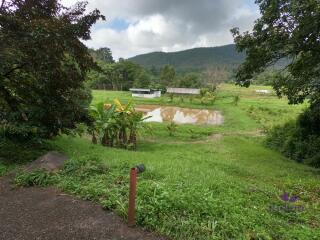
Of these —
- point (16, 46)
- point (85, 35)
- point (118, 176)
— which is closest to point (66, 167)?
point (118, 176)

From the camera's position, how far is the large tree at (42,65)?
7165mm

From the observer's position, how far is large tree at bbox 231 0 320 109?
948cm

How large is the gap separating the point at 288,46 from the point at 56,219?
9.33 meters

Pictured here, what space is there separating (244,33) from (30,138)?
8570 mm

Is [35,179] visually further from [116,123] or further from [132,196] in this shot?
[116,123]

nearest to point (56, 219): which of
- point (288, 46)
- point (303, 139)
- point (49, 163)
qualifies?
point (49, 163)

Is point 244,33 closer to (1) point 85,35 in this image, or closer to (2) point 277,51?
(2) point 277,51

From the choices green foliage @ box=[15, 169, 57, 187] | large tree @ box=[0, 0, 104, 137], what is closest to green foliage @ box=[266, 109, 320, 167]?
large tree @ box=[0, 0, 104, 137]

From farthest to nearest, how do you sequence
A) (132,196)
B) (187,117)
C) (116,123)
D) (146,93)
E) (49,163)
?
1. (146,93)
2. (187,117)
3. (116,123)
4. (49,163)
5. (132,196)

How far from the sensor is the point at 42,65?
7863mm

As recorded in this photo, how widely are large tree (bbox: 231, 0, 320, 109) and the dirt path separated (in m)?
7.88

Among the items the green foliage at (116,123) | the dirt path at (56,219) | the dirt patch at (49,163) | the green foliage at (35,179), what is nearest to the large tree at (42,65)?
the dirt patch at (49,163)

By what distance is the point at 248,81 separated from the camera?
12797 millimetres

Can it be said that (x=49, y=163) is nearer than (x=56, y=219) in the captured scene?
No
